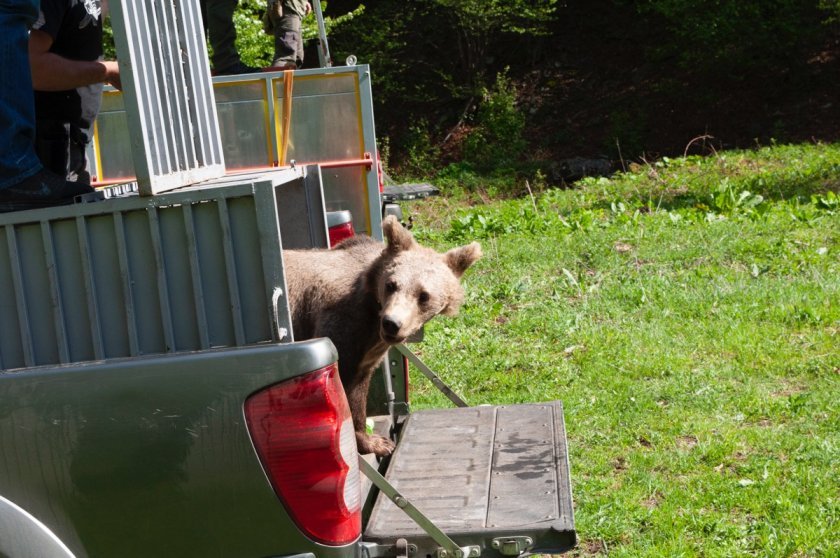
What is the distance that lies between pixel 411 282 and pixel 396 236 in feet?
0.89

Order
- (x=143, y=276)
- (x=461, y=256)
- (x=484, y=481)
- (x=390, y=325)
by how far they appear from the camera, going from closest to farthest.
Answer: (x=143, y=276)
(x=484, y=481)
(x=390, y=325)
(x=461, y=256)

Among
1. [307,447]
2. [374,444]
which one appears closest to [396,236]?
[374,444]

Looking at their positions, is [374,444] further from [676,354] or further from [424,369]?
[676,354]

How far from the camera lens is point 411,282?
4.53m

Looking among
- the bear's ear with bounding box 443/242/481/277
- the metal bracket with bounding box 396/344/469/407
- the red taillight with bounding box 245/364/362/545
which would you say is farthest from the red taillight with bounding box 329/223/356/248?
the red taillight with bounding box 245/364/362/545

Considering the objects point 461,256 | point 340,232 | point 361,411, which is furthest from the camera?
point 340,232

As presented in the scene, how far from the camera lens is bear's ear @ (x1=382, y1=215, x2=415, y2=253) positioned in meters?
4.65

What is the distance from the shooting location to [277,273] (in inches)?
109

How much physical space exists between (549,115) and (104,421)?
21.5 meters

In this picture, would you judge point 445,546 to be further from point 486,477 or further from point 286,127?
point 286,127

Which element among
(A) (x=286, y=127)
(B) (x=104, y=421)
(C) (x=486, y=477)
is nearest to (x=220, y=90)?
(A) (x=286, y=127)

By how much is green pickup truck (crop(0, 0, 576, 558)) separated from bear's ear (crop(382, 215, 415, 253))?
1131mm

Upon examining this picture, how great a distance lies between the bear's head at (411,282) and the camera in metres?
4.30

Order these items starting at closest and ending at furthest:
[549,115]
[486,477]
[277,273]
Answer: [277,273] < [486,477] < [549,115]
